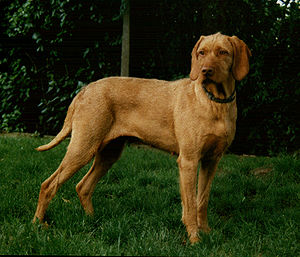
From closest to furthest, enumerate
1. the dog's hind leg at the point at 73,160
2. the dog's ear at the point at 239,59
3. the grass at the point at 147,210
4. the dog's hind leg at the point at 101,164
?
1. the grass at the point at 147,210
2. the dog's ear at the point at 239,59
3. the dog's hind leg at the point at 73,160
4. the dog's hind leg at the point at 101,164

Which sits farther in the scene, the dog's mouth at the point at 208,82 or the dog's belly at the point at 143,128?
the dog's belly at the point at 143,128

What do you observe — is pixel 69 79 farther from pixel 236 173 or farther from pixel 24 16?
pixel 236 173

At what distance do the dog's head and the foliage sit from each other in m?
2.29

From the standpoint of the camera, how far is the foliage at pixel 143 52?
18.0 ft

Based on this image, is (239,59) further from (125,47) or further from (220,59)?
(125,47)

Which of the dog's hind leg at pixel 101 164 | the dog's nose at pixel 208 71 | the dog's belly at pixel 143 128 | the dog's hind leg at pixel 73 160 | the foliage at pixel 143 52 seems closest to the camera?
the dog's nose at pixel 208 71

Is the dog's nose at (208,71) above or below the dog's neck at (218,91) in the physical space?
above

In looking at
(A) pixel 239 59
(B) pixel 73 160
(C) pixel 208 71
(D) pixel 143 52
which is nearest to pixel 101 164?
(B) pixel 73 160

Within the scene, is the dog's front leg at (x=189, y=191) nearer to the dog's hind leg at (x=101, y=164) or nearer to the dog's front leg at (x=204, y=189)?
the dog's front leg at (x=204, y=189)

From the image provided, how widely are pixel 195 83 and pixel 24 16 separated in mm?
4242

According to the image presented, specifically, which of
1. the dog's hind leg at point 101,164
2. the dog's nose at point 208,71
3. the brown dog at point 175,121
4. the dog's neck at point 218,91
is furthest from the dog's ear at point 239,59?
the dog's hind leg at point 101,164

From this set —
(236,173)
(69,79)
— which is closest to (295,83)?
(236,173)

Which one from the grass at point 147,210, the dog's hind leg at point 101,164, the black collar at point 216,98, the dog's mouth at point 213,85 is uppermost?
the dog's mouth at point 213,85

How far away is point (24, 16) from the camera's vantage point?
651cm
